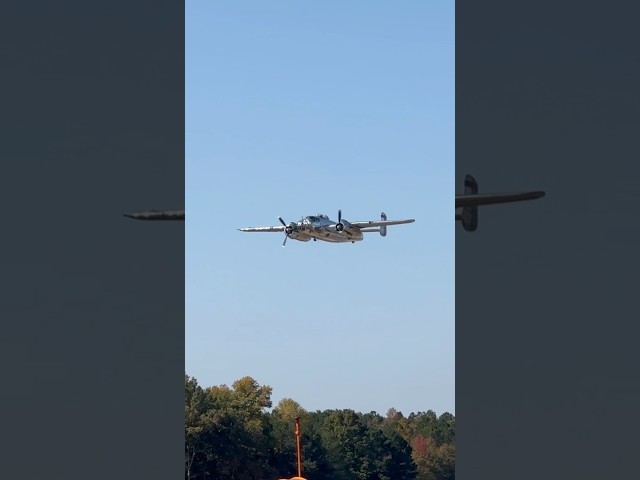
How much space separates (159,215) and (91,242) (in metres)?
0.42

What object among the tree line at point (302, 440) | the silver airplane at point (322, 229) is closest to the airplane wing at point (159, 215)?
the silver airplane at point (322, 229)

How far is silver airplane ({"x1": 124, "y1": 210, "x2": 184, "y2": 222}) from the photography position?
7.49 metres

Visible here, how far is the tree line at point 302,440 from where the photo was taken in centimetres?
2430
